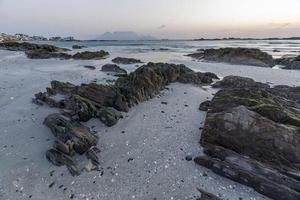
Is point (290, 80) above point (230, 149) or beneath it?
beneath

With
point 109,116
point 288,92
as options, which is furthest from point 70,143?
point 288,92

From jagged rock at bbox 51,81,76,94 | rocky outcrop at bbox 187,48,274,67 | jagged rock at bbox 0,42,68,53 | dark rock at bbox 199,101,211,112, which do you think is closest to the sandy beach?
dark rock at bbox 199,101,211,112

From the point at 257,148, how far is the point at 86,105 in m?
7.09

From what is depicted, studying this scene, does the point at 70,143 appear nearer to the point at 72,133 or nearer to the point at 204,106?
the point at 72,133

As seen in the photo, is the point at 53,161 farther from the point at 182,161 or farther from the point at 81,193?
the point at 182,161

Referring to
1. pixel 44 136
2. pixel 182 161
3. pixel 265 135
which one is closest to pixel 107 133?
pixel 44 136

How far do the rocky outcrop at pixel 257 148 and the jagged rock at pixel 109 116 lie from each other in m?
4.02

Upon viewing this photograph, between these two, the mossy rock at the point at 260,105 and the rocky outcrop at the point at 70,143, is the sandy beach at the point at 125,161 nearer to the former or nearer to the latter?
the rocky outcrop at the point at 70,143

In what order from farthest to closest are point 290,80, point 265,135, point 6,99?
point 290,80, point 6,99, point 265,135

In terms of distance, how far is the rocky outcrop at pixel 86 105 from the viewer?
9469 millimetres

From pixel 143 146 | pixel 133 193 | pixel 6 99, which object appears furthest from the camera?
pixel 6 99

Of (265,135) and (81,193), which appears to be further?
(265,135)

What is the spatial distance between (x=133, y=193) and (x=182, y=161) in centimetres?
203

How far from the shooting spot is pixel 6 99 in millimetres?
16594
